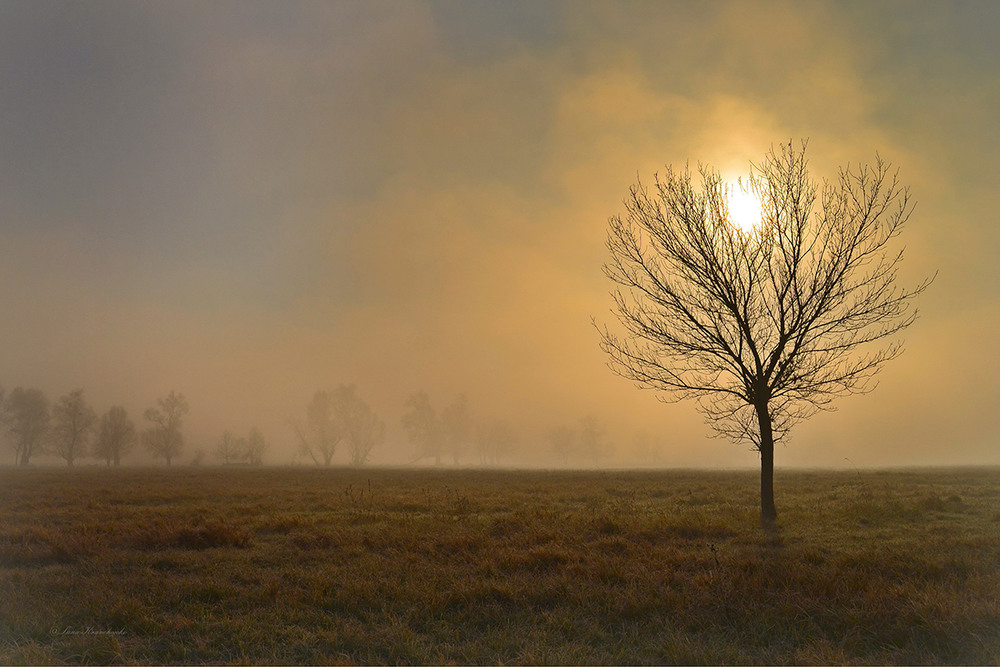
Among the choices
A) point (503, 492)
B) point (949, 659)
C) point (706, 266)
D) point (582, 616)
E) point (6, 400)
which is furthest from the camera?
point (6, 400)

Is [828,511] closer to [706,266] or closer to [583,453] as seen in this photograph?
[706,266]

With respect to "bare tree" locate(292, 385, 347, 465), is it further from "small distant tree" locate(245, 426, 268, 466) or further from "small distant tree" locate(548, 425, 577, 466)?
"small distant tree" locate(548, 425, 577, 466)

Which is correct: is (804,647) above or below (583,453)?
above

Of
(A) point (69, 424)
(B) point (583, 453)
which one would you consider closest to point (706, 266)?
(A) point (69, 424)

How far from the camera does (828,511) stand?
14.9 metres

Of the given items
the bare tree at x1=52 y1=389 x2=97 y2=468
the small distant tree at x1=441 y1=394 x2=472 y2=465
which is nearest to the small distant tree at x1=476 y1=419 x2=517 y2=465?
the small distant tree at x1=441 y1=394 x2=472 y2=465

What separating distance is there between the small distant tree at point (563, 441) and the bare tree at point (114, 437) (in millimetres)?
90335

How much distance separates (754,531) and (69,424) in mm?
105093

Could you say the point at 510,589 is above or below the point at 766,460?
below

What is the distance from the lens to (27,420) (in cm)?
8444

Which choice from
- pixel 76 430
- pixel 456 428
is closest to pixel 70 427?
pixel 76 430

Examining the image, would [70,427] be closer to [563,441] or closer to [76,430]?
[76,430]

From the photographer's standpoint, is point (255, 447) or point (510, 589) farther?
point (255, 447)

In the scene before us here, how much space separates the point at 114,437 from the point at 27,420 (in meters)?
11.7
